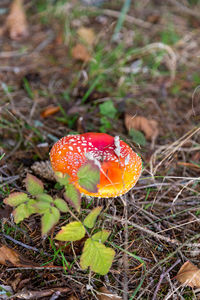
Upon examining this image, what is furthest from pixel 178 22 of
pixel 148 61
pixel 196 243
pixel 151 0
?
pixel 196 243

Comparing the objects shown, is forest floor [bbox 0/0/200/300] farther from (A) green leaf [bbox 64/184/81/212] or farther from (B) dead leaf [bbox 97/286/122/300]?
(A) green leaf [bbox 64/184/81/212]

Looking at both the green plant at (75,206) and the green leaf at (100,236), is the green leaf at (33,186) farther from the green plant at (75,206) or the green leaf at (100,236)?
the green leaf at (100,236)

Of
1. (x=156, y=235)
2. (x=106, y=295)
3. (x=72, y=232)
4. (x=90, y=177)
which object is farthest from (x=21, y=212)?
(x=156, y=235)

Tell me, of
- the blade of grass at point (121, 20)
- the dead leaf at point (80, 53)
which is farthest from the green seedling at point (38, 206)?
the blade of grass at point (121, 20)

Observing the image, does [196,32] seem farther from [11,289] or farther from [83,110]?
[11,289]

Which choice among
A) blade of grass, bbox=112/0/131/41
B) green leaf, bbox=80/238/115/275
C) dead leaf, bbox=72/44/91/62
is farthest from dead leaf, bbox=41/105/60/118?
green leaf, bbox=80/238/115/275

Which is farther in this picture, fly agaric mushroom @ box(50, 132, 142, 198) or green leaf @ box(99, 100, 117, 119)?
Result: green leaf @ box(99, 100, 117, 119)
